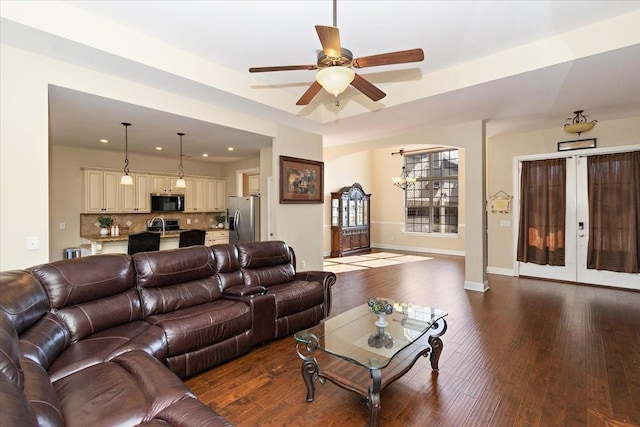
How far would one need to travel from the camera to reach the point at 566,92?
387 centimetres

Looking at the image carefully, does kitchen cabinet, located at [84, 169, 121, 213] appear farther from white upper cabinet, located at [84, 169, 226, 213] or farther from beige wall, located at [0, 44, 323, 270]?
beige wall, located at [0, 44, 323, 270]

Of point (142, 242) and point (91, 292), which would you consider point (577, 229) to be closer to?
point (91, 292)

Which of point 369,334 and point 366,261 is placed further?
point 366,261

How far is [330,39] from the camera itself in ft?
6.88

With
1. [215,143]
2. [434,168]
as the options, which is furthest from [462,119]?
[434,168]

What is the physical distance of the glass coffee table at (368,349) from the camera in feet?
6.56

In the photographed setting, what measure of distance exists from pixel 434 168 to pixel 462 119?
505cm

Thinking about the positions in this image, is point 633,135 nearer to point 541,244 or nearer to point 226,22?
point 541,244

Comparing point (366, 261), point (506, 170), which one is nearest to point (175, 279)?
point (366, 261)

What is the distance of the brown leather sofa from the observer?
1.41m

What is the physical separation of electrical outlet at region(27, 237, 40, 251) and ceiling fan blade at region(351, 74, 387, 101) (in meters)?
3.16

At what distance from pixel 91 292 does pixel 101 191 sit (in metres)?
4.93

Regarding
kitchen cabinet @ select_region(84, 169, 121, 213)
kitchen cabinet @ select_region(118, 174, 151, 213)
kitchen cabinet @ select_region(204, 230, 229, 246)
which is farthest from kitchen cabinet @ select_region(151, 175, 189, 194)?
kitchen cabinet @ select_region(204, 230, 229, 246)

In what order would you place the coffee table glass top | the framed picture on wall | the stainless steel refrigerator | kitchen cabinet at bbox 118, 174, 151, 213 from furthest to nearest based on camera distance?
the stainless steel refrigerator
kitchen cabinet at bbox 118, 174, 151, 213
the framed picture on wall
the coffee table glass top
